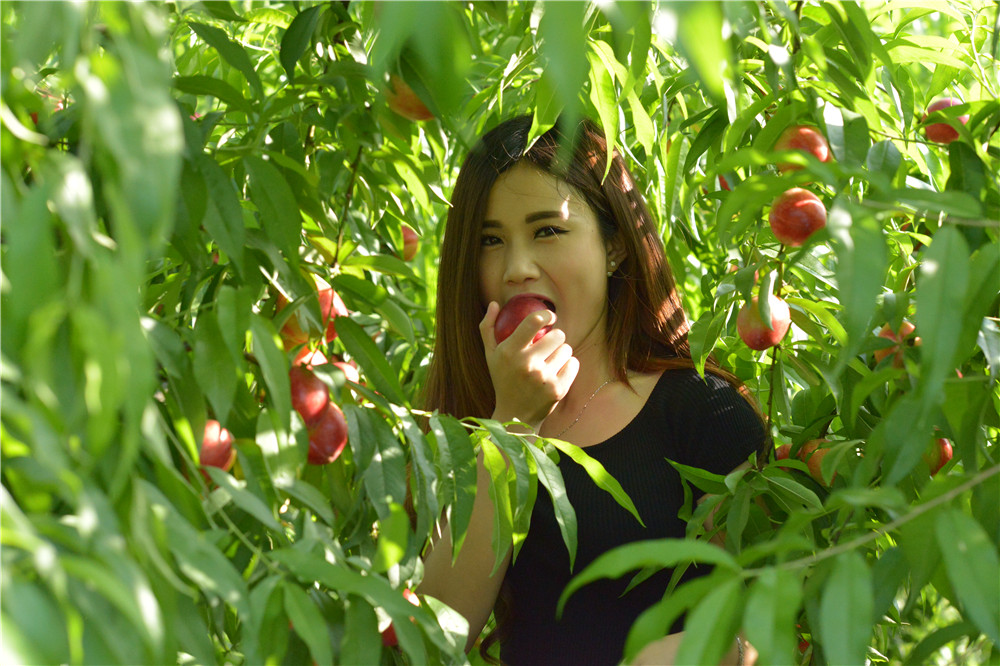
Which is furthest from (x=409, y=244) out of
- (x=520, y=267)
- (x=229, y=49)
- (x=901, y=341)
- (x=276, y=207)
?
(x=901, y=341)

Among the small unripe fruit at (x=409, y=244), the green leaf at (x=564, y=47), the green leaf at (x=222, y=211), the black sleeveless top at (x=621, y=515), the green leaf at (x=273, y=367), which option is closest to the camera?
the green leaf at (x=564, y=47)

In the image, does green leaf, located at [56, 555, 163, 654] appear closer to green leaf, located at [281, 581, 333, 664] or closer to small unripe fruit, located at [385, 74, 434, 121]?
green leaf, located at [281, 581, 333, 664]

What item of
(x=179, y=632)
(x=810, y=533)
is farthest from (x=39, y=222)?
(x=810, y=533)

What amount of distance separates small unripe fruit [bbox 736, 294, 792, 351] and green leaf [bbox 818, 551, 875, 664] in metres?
0.54

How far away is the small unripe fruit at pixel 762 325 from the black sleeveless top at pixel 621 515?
0.97ft

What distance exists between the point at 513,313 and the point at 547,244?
0.43 feet

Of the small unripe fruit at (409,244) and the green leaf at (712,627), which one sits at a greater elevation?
the green leaf at (712,627)

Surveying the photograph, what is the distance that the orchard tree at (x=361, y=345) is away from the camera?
49 centimetres

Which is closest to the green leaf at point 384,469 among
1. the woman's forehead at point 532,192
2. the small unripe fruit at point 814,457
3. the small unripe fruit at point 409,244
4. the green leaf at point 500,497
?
the green leaf at point 500,497

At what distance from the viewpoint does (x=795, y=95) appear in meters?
0.98

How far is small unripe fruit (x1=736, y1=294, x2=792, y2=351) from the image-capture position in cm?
118

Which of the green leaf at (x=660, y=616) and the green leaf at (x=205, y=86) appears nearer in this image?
the green leaf at (x=660, y=616)

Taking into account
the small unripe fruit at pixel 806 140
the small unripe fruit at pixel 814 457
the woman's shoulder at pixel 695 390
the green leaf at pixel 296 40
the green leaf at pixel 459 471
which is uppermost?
the green leaf at pixel 296 40

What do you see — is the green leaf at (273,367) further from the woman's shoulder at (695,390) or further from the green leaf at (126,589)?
the woman's shoulder at (695,390)
